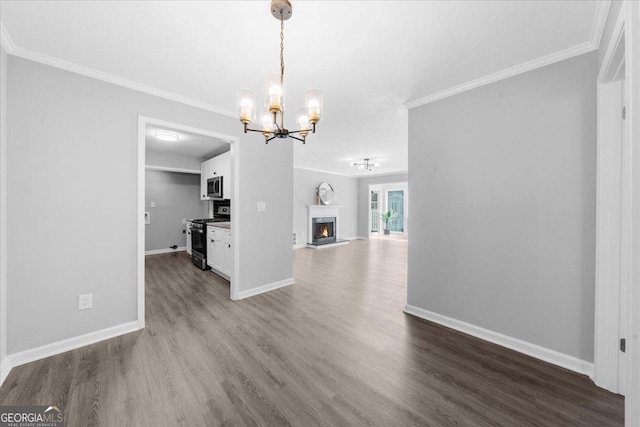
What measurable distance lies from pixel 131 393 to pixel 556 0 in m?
3.59

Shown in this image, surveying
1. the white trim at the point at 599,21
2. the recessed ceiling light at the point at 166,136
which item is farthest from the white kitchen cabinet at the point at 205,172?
the white trim at the point at 599,21

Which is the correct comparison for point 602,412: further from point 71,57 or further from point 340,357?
point 71,57

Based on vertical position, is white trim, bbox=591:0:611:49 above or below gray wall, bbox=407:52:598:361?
above

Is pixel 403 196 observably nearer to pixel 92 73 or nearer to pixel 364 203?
pixel 364 203

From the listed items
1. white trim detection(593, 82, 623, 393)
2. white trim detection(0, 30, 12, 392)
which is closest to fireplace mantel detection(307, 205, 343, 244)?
white trim detection(0, 30, 12, 392)

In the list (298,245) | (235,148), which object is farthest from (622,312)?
(298,245)

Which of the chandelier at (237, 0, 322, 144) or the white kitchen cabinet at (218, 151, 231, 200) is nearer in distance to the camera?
the chandelier at (237, 0, 322, 144)

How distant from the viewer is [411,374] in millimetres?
1791

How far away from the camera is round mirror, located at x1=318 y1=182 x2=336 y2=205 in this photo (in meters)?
8.04

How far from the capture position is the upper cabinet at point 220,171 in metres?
4.61

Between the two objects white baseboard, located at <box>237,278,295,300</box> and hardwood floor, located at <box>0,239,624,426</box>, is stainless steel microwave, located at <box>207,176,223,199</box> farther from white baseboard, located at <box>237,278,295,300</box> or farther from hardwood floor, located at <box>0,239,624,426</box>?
hardwood floor, located at <box>0,239,624,426</box>

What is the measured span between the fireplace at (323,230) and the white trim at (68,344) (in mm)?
5489

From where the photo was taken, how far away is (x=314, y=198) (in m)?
8.02

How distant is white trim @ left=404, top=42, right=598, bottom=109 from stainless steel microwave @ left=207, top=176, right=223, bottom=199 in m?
3.74
